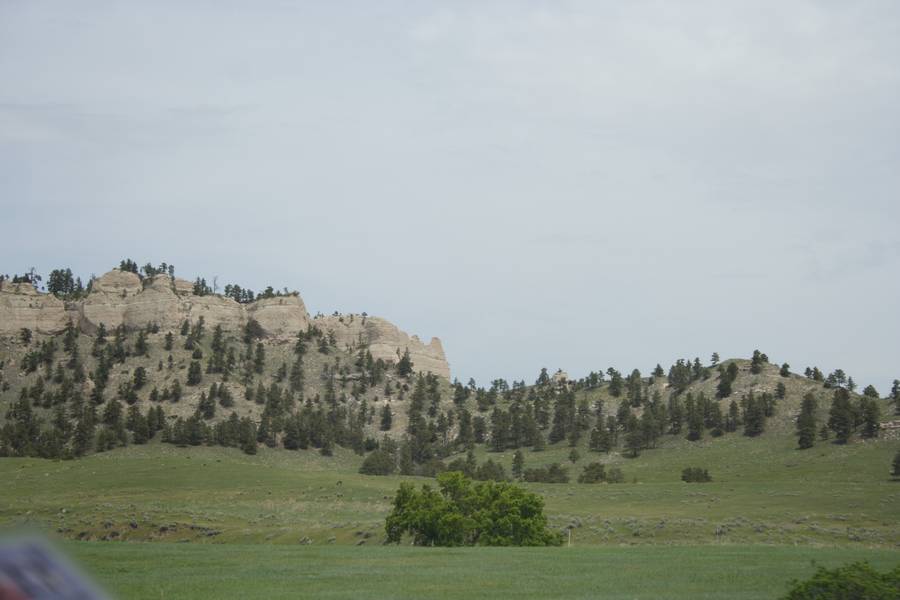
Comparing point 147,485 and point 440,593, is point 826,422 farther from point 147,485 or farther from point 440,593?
point 440,593

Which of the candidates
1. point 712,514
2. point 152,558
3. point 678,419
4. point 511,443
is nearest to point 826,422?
point 678,419

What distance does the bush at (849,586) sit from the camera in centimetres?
2039

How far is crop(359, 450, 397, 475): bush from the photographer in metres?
150

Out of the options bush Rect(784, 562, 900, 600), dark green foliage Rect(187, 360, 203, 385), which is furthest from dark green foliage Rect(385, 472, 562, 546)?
dark green foliage Rect(187, 360, 203, 385)

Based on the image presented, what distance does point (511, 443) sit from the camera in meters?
176

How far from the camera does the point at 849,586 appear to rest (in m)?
20.6

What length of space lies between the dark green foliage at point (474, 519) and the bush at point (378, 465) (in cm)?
8789

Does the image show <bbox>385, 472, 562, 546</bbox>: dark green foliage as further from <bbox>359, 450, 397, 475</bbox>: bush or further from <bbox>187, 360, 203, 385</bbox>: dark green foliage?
<bbox>187, 360, 203, 385</bbox>: dark green foliage

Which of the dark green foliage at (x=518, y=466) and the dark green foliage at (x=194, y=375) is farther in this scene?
the dark green foliage at (x=194, y=375)

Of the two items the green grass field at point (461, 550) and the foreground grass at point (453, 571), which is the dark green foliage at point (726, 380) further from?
the foreground grass at point (453, 571)

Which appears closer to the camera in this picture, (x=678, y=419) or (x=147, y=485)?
(x=147, y=485)

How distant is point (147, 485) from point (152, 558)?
260 feet

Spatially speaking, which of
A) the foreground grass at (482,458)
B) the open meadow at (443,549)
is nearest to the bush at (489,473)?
the foreground grass at (482,458)

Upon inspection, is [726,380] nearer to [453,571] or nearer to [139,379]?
[139,379]
